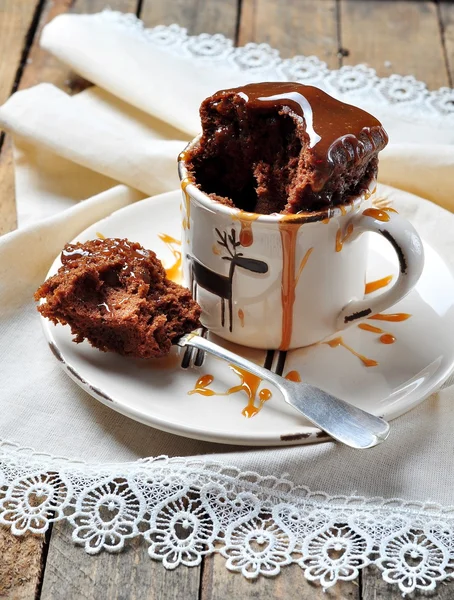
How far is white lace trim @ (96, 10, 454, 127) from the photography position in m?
2.35

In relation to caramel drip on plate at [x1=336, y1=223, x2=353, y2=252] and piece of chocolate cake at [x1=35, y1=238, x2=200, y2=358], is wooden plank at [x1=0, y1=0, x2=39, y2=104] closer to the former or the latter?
piece of chocolate cake at [x1=35, y1=238, x2=200, y2=358]

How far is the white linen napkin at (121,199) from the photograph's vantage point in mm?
1374

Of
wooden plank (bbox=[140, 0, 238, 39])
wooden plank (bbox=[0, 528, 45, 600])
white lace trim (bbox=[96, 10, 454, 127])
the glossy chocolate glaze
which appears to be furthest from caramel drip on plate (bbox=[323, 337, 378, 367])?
wooden plank (bbox=[140, 0, 238, 39])

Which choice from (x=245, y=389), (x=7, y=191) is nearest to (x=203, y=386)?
(x=245, y=389)

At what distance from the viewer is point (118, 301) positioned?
1.48 meters

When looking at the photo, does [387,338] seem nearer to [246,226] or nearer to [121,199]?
[246,226]

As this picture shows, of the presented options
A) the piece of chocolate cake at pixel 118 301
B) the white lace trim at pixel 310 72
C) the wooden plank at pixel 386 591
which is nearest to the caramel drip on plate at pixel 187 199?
the piece of chocolate cake at pixel 118 301

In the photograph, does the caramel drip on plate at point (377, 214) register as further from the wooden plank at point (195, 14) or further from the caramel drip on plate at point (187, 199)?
the wooden plank at point (195, 14)

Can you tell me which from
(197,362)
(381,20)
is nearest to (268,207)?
(197,362)

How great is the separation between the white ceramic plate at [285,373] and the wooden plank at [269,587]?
213 millimetres

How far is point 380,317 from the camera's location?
5.31 ft

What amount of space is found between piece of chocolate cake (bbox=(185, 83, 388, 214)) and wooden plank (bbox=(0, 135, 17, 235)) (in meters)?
0.66

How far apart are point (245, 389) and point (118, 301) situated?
0.28m

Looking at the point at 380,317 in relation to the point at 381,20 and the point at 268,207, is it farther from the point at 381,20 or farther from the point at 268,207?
the point at 381,20
